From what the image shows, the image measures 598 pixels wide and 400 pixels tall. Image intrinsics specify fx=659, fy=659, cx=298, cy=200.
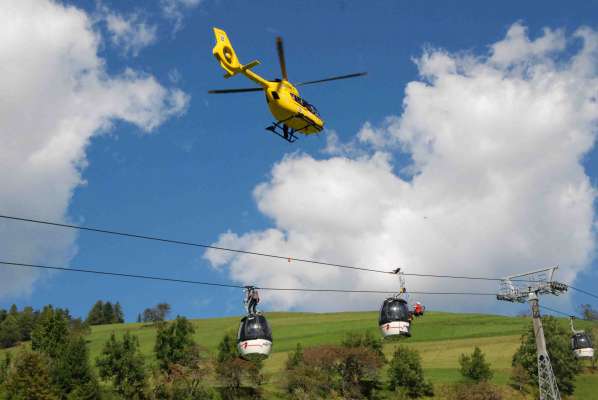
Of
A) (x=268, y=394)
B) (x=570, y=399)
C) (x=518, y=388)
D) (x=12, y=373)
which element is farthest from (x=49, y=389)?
(x=570, y=399)

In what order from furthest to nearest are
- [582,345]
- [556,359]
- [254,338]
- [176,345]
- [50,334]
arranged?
[50,334]
[176,345]
[556,359]
[582,345]
[254,338]

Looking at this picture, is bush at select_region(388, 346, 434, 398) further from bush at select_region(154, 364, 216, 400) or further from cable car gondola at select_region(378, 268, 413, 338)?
cable car gondola at select_region(378, 268, 413, 338)

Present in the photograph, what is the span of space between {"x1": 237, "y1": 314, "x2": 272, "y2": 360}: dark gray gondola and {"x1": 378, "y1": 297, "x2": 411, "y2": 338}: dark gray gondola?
5.89 metres

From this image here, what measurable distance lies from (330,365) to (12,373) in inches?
1647

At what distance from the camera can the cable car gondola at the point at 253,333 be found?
2419 cm

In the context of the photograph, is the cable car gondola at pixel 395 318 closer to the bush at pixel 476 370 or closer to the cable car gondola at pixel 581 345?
the cable car gondola at pixel 581 345

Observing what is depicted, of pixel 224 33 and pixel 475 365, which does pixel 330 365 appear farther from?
pixel 224 33

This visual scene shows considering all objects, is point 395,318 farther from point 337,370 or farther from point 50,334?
point 50,334

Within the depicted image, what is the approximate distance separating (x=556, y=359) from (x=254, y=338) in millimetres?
76682

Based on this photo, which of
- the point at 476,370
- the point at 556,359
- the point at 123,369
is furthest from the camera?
the point at 123,369

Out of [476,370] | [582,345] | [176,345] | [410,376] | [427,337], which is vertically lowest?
[582,345]

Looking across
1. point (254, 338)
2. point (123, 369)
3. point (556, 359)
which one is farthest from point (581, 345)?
point (123, 369)

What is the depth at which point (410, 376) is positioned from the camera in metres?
91.1

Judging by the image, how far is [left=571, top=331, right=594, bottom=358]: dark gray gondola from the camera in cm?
4309
